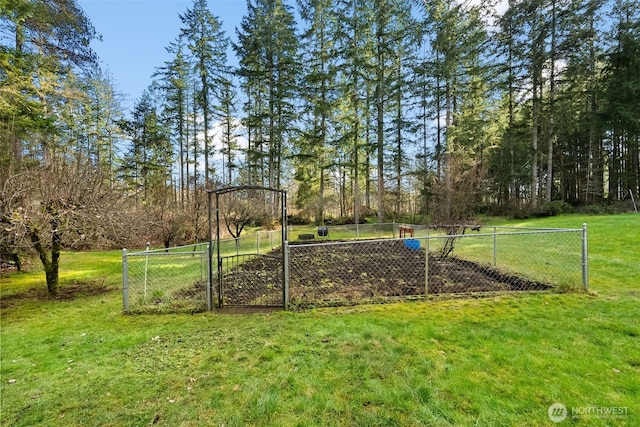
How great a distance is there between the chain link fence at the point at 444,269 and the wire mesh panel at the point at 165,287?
1.81m

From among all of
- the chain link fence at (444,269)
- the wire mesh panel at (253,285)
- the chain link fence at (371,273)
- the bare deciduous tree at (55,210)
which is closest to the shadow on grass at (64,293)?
the bare deciduous tree at (55,210)

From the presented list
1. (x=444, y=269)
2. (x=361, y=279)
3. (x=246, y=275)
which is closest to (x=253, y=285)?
(x=246, y=275)

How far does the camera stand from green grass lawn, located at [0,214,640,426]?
2.20m

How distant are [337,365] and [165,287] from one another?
4.57 metres

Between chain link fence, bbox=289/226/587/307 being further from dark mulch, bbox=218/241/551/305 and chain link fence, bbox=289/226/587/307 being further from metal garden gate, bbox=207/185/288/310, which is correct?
metal garden gate, bbox=207/185/288/310

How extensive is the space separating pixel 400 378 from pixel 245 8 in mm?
25028

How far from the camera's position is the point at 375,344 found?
130 inches

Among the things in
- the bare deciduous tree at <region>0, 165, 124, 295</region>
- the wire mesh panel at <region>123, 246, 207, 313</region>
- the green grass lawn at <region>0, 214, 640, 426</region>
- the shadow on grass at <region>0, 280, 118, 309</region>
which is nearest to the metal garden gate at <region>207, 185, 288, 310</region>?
the wire mesh panel at <region>123, 246, 207, 313</region>

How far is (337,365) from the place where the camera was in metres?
2.88

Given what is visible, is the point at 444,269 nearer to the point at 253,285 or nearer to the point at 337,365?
the point at 253,285

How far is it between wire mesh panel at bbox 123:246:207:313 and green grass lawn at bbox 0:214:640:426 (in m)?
0.30

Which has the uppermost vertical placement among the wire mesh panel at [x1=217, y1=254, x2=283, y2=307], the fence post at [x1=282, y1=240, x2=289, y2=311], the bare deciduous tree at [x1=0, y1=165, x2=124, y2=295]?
the bare deciduous tree at [x1=0, y1=165, x2=124, y2=295]

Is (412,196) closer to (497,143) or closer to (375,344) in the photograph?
(497,143)

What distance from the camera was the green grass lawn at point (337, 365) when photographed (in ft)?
7.22
